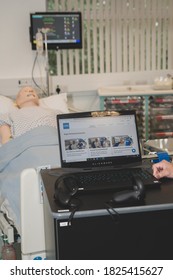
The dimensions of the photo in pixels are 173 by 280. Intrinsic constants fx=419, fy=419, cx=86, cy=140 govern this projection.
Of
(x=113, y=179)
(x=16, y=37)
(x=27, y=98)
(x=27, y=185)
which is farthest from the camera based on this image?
(x=16, y=37)

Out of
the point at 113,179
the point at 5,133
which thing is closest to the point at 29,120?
the point at 5,133

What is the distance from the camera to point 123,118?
202cm

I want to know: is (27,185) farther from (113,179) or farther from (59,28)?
(59,28)

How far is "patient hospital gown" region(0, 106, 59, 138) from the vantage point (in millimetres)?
2947

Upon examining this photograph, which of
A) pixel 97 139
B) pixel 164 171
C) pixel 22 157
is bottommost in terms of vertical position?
pixel 22 157

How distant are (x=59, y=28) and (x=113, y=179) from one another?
297 centimetres

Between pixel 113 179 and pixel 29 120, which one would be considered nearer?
pixel 113 179

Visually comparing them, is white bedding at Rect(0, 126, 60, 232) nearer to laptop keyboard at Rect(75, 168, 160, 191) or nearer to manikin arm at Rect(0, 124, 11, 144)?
manikin arm at Rect(0, 124, 11, 144)

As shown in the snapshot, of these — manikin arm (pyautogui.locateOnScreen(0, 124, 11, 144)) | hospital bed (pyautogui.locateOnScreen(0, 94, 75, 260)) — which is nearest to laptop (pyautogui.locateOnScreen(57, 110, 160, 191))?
hospital bed (pyautogui.locateOnScreen(0, 94, 75, 260))

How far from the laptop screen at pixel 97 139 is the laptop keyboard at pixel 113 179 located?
88 mm

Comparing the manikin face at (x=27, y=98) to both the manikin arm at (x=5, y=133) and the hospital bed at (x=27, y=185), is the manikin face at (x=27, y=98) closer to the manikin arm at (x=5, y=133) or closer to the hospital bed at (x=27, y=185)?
the manikin arm at (x=5, y=133)

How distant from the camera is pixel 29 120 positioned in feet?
9.75

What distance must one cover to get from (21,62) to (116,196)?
3214mm
